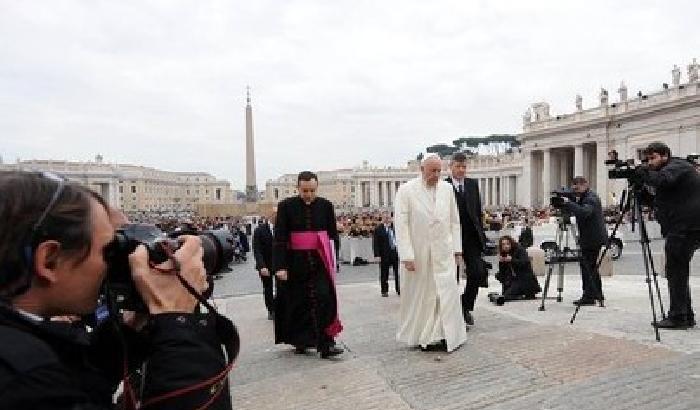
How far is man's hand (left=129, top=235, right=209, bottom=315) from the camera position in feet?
4.70

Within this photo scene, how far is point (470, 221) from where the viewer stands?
7.09 meters

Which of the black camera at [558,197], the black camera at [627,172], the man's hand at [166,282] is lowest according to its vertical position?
the man's hand at [166,282]

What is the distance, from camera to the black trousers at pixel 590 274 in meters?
7.65

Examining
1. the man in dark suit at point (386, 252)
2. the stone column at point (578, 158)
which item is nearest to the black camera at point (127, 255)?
the man in dark suit at point (386, 252)

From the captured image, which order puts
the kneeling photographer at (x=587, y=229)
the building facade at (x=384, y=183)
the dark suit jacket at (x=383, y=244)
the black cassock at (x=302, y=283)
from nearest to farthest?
the black cassock at (x=302, y=283)
the kneeling photographer at (x=587, y=229)
the dark suit jacket at (x=383, y=244)
the building facade at (x=384, y=183)

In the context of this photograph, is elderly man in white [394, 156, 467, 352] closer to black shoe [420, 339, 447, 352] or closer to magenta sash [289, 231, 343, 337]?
black shoe [420, 339, 447, 352]

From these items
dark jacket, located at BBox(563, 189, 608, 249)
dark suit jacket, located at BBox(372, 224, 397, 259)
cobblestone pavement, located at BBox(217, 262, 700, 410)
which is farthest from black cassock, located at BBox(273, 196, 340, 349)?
dark suit jacket, located at BBox(372, 224, 397, 259)

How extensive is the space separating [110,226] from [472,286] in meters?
6.02

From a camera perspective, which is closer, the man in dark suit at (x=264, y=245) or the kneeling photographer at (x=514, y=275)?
the kneeling photographer at (x=514, y=275)

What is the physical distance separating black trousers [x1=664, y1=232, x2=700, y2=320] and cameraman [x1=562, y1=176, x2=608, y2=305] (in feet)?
5.27

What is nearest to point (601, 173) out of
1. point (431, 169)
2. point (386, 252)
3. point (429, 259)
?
point (386, 252)

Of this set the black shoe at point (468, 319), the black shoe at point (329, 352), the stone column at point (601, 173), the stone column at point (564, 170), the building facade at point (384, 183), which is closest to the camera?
the black shoe at point (329, 352)

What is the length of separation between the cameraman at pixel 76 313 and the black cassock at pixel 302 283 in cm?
437

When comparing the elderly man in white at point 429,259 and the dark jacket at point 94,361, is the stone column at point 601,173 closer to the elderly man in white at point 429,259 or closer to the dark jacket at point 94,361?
the elderly man in white at point 429,259
